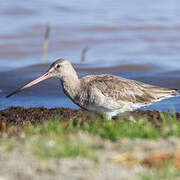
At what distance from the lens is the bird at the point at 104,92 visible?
9.65 m

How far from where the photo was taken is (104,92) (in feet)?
32.1

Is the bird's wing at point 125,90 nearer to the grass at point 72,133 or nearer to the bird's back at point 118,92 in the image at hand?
the bird's back at point 118,92

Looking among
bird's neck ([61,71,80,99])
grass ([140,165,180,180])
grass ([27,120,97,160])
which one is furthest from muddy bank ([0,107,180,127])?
grass ([140,165,180,180])

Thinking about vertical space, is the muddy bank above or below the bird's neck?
below

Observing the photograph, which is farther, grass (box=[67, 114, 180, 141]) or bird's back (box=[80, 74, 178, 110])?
bird's back (box=[80, 74, 178, 110])

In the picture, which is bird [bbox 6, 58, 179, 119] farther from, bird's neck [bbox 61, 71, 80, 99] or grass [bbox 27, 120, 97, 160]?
grass [bbox 27, 120, 97, 160]

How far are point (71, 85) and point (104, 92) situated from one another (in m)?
0.60

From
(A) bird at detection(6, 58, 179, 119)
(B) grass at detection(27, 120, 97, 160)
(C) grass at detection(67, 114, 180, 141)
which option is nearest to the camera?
(B) grass at detection(27, 120, 97, 160)

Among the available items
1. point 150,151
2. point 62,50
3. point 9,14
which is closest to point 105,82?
point 150,151

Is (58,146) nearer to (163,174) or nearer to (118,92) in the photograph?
(163,174)

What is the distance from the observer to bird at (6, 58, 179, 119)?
9648mm

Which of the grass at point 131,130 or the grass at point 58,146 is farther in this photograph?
the grass at point 131,130

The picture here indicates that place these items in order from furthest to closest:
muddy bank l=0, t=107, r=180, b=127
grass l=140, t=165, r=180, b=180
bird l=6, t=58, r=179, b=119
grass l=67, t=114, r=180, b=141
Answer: muddy bank l=0, t=107, r=180, b=127 < bird l=6, t=58, r=179, b=119 < grass l=67, t=114, r=180, b=141 < grass l=140, t=165, r=180, b=180

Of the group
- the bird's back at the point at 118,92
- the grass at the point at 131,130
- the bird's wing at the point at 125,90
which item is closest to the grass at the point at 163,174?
the grass at the point at 131,130
